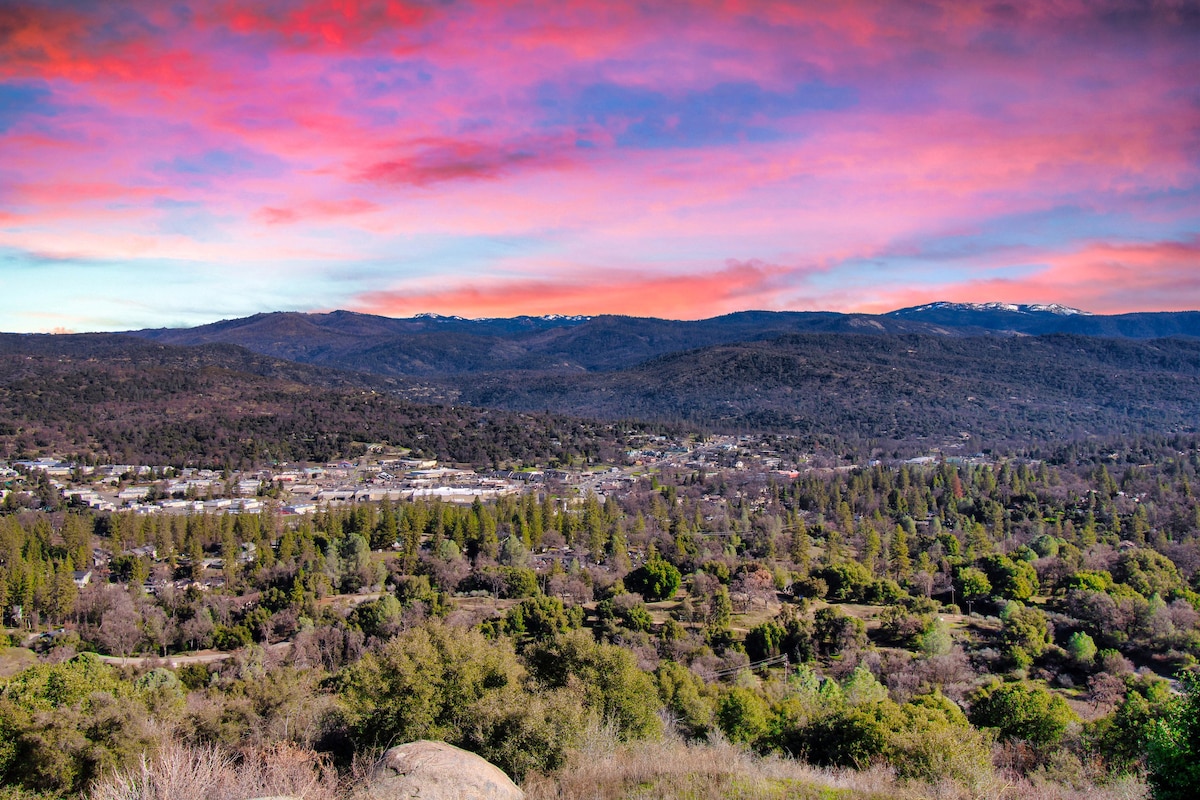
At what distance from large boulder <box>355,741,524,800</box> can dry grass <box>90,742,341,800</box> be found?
0.87 meters

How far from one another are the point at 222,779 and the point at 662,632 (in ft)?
85.9

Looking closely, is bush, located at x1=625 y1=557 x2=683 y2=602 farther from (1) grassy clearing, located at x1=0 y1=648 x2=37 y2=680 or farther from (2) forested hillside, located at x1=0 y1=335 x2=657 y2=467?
(2) forested hillside, located at x1=0 y1=335 x2=657 y2=467

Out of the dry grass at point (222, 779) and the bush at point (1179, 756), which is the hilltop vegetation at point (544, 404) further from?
the bush at point (1179, 756)

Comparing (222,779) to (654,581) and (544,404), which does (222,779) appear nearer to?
(654,581)

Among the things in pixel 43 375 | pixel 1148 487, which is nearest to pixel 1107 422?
pixel 1148 487

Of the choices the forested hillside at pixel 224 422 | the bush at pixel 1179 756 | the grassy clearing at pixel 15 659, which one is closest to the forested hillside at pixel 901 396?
the forested hillside at pixel 224 422

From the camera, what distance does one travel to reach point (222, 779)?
40.7ft

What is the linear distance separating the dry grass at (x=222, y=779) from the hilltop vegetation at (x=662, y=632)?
1.84m

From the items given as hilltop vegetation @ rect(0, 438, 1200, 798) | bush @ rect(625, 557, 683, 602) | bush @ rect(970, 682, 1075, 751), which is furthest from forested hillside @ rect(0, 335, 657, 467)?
bush @ rect(970, 682, 1075, 751)

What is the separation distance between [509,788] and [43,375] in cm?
13684

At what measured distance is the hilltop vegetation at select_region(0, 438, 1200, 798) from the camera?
1666cm

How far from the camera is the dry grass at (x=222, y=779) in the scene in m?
10.9

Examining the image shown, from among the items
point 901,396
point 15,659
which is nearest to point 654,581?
point 15,659

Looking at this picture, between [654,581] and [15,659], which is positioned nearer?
[15,659]
